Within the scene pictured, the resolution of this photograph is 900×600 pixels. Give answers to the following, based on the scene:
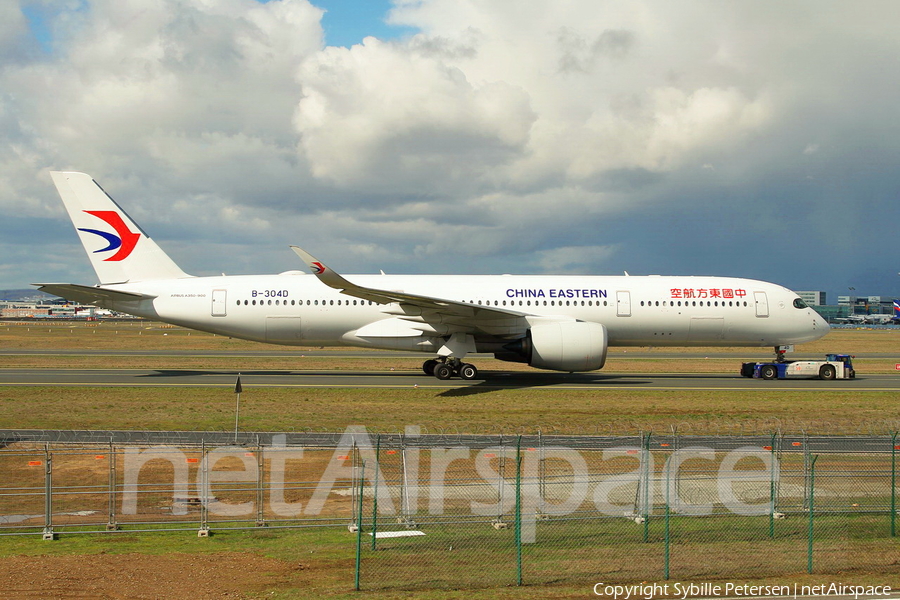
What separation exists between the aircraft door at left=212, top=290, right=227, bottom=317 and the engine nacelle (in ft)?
44.0

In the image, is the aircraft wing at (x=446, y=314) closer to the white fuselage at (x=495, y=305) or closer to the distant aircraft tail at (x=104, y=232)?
the white fuselage at (x=495, y=305)

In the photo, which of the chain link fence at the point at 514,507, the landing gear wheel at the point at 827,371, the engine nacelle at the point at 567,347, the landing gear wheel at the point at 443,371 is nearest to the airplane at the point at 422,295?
the landing gear wheel at the point at 443,371

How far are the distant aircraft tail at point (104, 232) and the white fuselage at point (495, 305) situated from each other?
0.79m

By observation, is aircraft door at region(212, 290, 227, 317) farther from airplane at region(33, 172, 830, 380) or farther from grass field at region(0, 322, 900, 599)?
grass field at region(0, 322, 900, 599)

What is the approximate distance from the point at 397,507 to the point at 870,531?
7.63 m

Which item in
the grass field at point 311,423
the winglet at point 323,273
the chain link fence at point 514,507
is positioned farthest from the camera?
the winglet at point 323,273

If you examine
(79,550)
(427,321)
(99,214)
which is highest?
(99,214)

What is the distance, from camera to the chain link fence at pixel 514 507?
34.9ft

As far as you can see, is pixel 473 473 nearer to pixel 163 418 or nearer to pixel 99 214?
pixel 163 418

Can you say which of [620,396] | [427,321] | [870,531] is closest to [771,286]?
[620,396]

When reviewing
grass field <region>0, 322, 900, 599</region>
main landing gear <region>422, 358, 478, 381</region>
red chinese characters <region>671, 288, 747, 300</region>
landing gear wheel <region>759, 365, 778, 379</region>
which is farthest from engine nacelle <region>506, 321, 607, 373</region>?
landing gear wheel <region>759, 365, 778, 379</region>

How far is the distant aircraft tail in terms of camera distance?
112 ft

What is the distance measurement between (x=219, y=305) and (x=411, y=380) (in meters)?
9.08

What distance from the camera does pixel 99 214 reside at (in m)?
34.3
